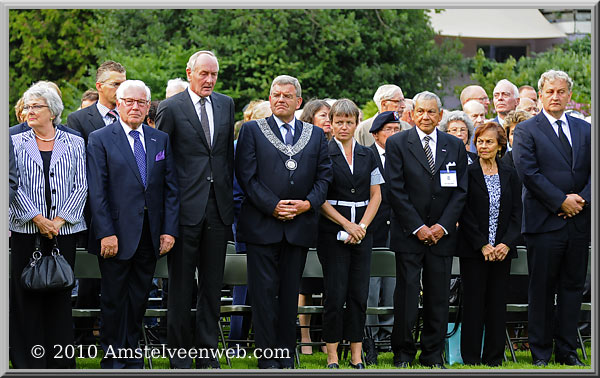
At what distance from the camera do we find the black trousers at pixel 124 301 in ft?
26.4

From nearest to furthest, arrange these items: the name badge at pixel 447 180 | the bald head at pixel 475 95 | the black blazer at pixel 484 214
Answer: the name badge at pixel 447 180 → the black blazer at pixel 484 214 → the bald head at pixel 475 95

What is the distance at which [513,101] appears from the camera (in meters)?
11.7

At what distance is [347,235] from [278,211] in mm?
657

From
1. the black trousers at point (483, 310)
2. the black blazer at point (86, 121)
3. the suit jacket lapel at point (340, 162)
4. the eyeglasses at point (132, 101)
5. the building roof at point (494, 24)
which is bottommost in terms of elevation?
the black trousers at point (483, 310)

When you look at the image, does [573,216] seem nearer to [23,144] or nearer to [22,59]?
[23,144]

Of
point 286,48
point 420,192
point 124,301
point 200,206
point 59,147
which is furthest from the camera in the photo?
point 286,48

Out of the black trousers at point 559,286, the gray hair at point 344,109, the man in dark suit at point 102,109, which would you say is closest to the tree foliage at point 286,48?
the man in dark suit at point 102,109

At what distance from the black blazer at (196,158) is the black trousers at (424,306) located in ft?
5.39

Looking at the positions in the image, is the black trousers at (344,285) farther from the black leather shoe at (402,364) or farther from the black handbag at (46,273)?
the black handbag at (46,273)

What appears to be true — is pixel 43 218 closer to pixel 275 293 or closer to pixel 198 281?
pixel 198 281

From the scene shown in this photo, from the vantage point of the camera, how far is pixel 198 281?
27.5ft

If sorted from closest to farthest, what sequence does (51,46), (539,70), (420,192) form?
(420,192) < (539,70) < (51,46)

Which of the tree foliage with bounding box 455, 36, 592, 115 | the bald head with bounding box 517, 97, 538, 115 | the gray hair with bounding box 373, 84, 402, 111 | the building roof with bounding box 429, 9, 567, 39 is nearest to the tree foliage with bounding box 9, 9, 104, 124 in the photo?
the tree foliage with bounding box 455, 36, 592, 115

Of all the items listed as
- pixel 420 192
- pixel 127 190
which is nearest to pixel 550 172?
pixel 420 192
